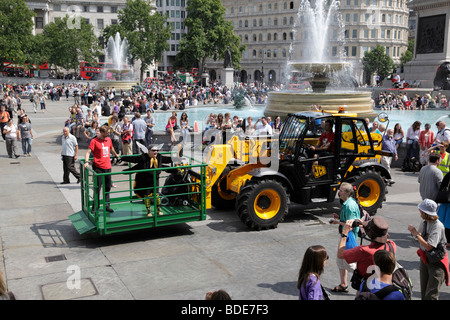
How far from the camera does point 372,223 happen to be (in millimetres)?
5266

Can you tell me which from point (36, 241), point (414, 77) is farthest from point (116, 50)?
point (36, 241)

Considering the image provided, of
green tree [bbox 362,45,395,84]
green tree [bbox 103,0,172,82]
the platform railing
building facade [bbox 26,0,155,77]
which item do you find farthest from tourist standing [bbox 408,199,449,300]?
building facade [bbox 26,0,155,77]

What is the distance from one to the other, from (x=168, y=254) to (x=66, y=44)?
69.0m

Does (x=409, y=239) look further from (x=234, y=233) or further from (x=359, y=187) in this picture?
(x=234, y=233)

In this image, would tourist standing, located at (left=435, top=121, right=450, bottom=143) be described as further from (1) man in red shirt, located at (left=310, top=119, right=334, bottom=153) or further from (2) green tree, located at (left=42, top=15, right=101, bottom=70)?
(2) green tree, located at (left=42, top=15, right=101, bottom=70)

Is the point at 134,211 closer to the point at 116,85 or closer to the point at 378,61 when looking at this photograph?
the point at 116,85

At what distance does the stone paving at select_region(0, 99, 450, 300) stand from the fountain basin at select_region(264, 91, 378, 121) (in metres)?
10.9

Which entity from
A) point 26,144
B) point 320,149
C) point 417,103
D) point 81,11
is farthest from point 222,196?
point 81,11

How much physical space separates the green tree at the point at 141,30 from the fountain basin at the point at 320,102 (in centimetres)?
5771

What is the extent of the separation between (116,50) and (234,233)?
6666 cm

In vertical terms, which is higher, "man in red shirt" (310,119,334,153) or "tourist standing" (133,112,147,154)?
"man in red shirt" (310,119,334,153)

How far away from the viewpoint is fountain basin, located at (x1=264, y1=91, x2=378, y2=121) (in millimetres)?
22578

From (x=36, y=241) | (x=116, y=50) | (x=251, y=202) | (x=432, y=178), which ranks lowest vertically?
(x=36, y=241)

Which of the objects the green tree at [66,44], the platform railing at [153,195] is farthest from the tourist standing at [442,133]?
the green tree at [66,44]
